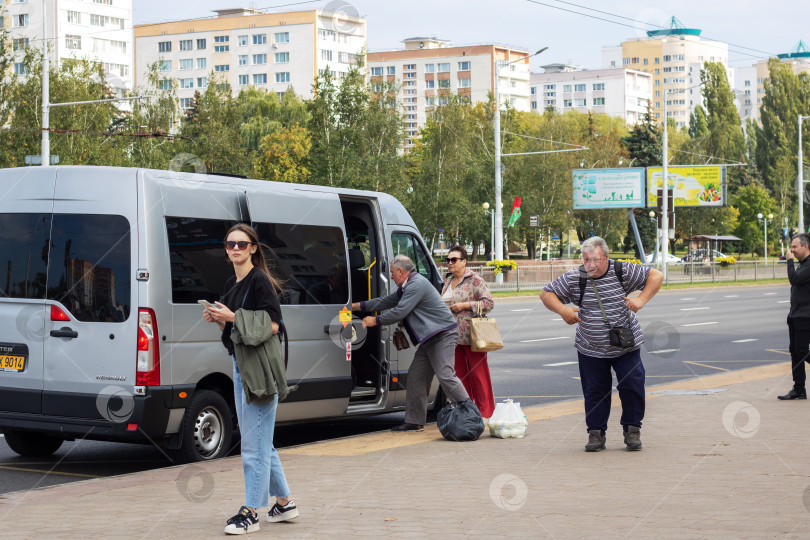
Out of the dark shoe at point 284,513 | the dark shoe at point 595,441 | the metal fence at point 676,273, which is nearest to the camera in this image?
the dark shoe at point 284,513

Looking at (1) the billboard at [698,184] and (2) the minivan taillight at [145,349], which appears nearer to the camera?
(2) the minivan taillight at [145,349]

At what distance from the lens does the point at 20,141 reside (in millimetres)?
37438

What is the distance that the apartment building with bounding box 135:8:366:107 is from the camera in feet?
431

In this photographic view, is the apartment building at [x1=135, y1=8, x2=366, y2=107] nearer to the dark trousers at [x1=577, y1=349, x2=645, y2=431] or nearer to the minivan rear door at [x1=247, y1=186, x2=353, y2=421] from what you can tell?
the minivan rear door at [x1=247, y1=186, x2=353, y2=421]

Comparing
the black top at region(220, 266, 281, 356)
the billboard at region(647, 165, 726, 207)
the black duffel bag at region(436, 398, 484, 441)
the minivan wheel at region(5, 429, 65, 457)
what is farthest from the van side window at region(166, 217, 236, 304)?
the billboard at region(647, 165, 726, 207)

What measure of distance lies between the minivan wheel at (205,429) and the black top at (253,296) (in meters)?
2.60

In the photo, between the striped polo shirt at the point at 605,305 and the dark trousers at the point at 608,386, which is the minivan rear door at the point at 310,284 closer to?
the striped polo shirt at the point at 605,305

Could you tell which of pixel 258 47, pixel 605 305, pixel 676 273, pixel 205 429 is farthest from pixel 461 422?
pixel 258 47

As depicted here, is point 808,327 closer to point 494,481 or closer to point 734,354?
point 494,481

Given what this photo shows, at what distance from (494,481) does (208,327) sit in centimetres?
263

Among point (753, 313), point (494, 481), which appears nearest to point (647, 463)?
point (494, 481)

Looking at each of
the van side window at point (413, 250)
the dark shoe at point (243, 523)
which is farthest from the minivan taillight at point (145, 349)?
the van side window at point (413, 250)

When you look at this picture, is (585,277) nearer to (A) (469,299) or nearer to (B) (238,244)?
(A) (469,299)

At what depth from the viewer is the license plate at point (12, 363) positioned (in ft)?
28.7
